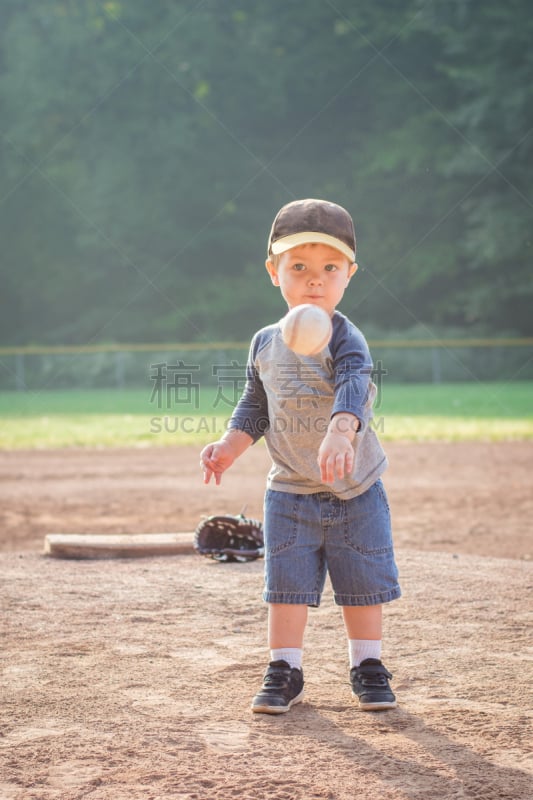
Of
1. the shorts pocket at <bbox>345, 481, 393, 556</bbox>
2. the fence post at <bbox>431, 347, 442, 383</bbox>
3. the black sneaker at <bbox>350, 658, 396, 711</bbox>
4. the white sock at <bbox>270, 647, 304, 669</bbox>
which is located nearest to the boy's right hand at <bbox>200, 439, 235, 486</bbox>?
the shorts pocket at <bbox>345, 481, 393, 556</bbox>

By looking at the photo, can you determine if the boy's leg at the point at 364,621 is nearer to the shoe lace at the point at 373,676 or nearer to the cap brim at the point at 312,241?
the shoe lace at the point at 373,676

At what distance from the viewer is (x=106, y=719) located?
7.54 ft

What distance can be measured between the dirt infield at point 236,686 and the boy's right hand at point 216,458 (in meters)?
0.55

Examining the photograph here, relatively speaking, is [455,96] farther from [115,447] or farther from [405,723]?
[405,723]

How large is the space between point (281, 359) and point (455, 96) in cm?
2789

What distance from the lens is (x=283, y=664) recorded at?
2482mm

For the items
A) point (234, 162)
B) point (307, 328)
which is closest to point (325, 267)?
point (307, 328)

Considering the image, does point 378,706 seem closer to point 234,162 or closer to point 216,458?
point 216,458

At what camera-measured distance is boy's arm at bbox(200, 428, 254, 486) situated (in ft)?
8.63

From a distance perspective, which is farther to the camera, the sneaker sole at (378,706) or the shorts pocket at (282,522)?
the shorts pocket at (282,522)

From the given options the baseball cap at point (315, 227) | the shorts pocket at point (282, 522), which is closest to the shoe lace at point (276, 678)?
the shorts pocket at point (282, 522)

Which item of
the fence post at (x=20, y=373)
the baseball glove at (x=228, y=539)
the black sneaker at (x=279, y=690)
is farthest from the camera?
the fence post at (x=20, y=373)

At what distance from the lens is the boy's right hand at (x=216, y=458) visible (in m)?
2.63

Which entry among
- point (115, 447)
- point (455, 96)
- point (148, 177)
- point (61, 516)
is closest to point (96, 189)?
point (148, 177)
